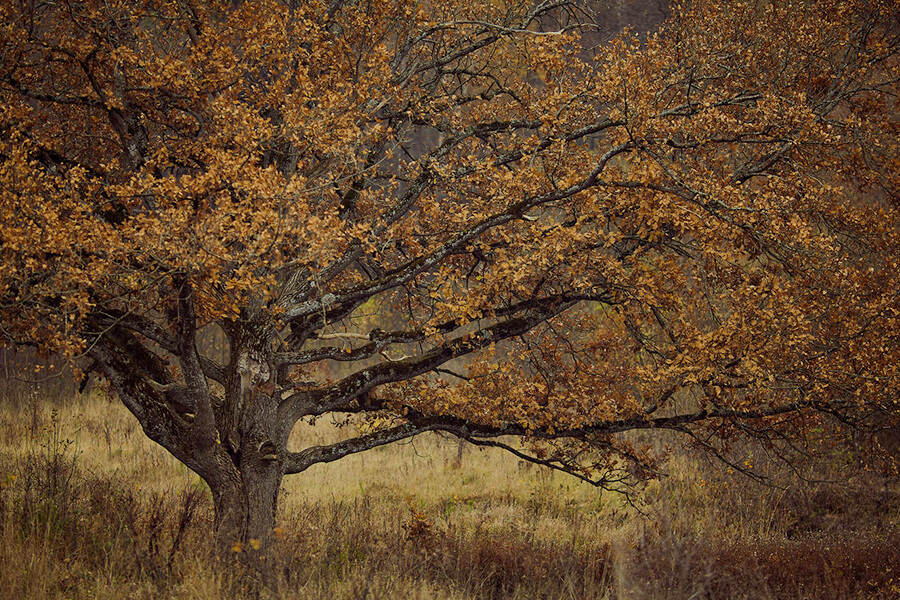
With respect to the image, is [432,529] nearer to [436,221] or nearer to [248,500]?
[248,500]

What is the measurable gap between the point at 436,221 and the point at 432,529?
4.22 m

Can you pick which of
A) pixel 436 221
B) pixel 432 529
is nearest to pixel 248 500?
pixel 432 529

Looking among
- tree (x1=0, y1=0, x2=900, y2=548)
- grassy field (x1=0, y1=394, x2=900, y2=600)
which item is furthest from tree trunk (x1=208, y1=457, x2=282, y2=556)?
grassy field (x1=0, y1=394, x2=900, y2=600)

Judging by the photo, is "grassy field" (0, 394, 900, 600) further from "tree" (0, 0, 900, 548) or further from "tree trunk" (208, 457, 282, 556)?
Result: "tree" (0, 0, 900, 548)

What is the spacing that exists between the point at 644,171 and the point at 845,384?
9.75 ft

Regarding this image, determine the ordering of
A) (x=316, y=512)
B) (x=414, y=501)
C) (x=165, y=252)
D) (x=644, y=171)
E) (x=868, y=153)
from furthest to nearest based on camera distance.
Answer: (x=414, y=501)
(x=316, y=512)
(x=868, y=153)
(x=644, y=171)
(x=165, y=252)

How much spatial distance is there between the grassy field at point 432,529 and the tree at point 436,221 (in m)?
1.07

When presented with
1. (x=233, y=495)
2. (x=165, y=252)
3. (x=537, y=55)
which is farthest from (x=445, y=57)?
(x=233, y=495)

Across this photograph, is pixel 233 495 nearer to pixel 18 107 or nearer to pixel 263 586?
pixel 263 586

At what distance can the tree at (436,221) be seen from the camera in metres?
6.30

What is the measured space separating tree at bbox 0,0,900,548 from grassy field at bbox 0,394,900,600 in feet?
3.49

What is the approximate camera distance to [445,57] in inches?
359

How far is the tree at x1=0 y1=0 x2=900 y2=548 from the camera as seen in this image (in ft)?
20.7

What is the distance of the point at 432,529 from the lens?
9.88 metres
